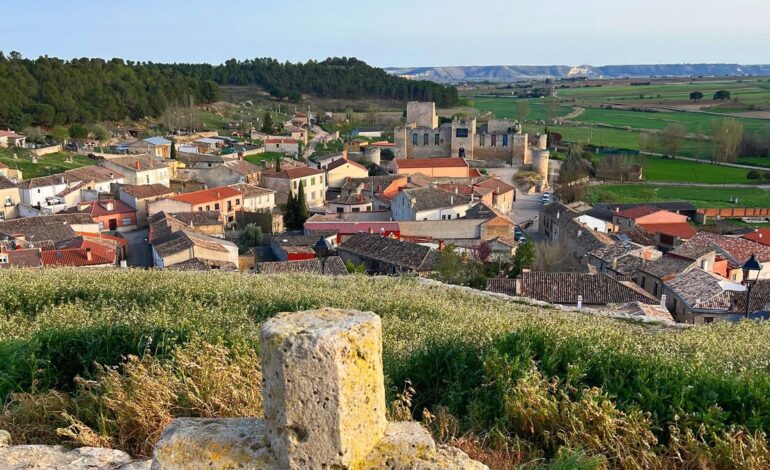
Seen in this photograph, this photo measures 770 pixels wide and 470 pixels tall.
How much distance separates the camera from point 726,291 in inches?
864

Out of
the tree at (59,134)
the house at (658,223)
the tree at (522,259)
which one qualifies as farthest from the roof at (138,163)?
the house at (658,223)

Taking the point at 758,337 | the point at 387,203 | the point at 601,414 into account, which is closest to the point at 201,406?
the point at 601,414

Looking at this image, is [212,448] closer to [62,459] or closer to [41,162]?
[62,459]

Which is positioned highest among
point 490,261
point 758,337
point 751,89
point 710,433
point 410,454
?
point 751,89

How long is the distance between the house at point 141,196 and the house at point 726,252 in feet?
105

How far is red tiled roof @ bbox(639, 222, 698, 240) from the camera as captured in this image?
1417 inches

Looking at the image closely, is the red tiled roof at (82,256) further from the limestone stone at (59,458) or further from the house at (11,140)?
the house at (11,140)

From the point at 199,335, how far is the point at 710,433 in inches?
179

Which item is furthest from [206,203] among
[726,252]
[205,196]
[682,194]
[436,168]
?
[682,194]

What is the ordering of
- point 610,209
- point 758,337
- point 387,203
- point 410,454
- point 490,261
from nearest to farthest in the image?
1. point 410,454
2. point 758,337
3. point 490,261
4. point 610,209
5. point 387,203

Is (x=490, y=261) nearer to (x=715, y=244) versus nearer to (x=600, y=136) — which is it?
(x=715, y=244)

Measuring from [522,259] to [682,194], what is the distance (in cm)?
3703

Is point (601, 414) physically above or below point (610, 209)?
above

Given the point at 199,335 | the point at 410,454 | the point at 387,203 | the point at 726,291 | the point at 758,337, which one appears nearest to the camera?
the point at 410,454
